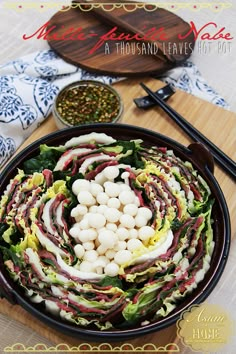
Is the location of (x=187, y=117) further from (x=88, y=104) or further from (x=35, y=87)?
(x=35, y=87)

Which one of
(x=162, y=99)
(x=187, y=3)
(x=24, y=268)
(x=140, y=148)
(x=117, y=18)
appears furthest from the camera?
(x=187, y=3)

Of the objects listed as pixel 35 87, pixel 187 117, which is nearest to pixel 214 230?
pixel 187 117

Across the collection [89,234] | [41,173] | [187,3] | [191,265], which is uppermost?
[187,3]

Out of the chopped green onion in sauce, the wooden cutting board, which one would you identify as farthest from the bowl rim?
the wooden cutting board

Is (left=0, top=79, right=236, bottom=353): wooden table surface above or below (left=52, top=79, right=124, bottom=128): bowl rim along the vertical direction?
below

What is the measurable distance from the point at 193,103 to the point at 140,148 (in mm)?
532

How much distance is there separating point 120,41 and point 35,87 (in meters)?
0.45

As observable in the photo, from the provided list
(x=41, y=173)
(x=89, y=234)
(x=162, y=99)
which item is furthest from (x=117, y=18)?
(x=89, y=234)

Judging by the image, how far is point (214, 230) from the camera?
5.52 feet

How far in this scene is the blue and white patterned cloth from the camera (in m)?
2.09

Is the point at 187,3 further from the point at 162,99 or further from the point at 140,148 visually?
the point at 140,148

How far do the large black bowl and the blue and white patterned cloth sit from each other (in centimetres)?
33

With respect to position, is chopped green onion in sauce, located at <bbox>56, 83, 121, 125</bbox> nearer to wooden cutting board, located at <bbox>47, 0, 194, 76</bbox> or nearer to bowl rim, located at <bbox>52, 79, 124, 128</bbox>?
bowl rim, located at <bbox>52, 79, 124, 128</bbox>

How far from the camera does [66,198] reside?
1670mm
